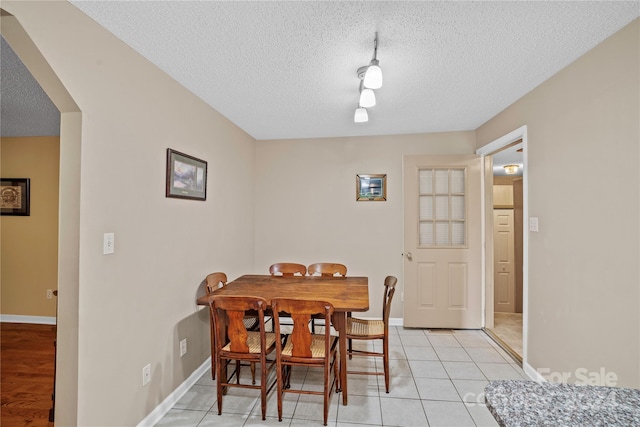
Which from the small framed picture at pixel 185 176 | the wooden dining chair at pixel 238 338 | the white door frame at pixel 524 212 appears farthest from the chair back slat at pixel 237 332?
the white door frame at pixel 524 212

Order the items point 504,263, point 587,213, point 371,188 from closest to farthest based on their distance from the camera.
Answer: point 587,213 < point 371,188 < point 504,263

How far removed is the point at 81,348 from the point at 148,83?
5.29ft

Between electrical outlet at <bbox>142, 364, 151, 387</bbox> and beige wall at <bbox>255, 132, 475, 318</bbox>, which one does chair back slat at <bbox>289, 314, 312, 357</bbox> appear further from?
beige wall at <bbox>255, 132, 475, 318</bbox>

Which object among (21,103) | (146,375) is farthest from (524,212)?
(21,103)

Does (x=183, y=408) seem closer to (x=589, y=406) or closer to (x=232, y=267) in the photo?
(x=232, y=267)

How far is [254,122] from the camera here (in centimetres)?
336

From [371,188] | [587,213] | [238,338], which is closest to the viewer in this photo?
[587,213]

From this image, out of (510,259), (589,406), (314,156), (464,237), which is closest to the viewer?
(589,406)

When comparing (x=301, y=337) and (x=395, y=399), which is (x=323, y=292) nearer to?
(x=301, y=337)

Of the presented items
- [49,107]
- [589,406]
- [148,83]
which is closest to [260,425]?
[589,406]

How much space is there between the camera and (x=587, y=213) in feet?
6.19

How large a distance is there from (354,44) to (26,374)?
3.72 m

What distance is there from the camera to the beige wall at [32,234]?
3.89 m

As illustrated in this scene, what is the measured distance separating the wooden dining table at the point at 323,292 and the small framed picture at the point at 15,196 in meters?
3.32
